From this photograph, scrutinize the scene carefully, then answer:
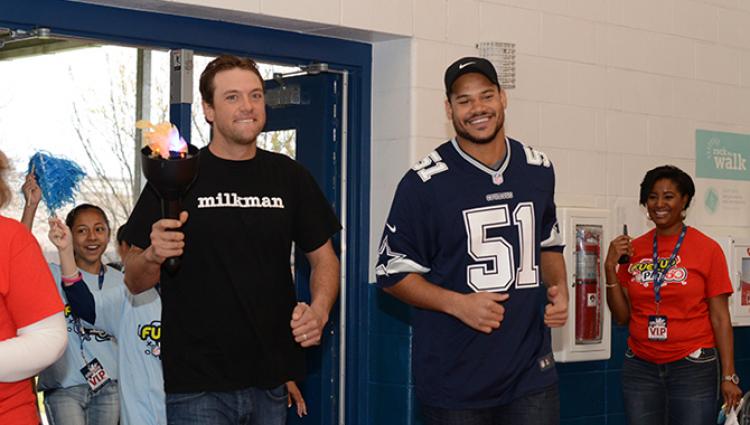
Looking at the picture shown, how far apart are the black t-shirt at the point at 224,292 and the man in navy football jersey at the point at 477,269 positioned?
611 millimetres

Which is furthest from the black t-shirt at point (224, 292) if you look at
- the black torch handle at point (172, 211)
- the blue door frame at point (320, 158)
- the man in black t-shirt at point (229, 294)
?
the blue door frame at point (320, 158)

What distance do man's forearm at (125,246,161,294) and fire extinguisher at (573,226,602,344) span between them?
352 centimetres

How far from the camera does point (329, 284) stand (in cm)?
436

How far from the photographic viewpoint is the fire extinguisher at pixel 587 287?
714 cm

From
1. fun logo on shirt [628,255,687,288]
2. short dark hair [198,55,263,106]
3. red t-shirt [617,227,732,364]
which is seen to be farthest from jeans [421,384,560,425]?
fun logo on shirt [628,255,687,288]

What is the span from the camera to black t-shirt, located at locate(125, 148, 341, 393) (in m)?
4.11

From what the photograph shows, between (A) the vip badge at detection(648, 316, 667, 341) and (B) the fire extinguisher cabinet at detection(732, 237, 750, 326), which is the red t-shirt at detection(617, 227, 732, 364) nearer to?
(A) the vip badge at detection(648, 316, 667, 341)

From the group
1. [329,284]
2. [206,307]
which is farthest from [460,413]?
[206,307]

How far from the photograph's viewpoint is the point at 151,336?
5543 mm

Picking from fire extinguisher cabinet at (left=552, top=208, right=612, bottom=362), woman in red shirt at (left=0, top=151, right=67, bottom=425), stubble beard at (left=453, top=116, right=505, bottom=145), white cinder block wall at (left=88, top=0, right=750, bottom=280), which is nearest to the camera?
woman in red shirt at (left=0, top=151, right=67, bottom=425)

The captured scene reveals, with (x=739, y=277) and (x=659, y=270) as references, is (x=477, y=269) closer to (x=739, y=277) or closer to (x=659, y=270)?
(x=659, y=270)

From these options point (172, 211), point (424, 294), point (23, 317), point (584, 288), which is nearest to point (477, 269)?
point (424, 294)

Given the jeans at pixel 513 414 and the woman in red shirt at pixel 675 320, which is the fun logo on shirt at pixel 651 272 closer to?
the woman in red shirt at pixel 675 320

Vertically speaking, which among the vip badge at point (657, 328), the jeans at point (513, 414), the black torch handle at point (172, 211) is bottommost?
the jeans at point (513, 414)
